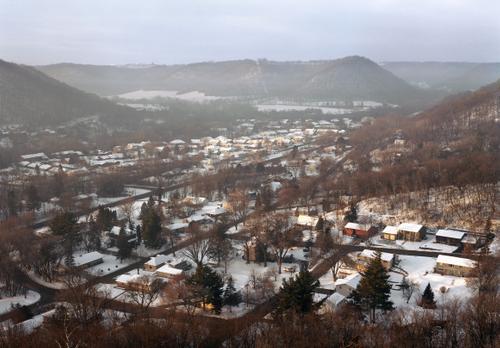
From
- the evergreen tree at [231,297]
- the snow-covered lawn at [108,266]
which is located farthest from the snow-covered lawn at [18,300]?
the evergreen tree at [231,297]

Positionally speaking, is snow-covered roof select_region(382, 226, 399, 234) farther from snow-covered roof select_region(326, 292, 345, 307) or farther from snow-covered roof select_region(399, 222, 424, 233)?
snow-covered roof select_region(326, 292, 345, 307)

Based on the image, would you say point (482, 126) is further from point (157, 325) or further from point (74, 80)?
point (74, 80)

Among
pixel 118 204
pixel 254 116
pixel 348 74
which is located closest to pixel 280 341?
pixel 118 204

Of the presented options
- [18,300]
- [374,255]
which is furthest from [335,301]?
[18,300]

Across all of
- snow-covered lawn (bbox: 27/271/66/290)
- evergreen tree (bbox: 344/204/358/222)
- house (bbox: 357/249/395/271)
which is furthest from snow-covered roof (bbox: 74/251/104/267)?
evergreen tree (bbox: 344/204/358/222)

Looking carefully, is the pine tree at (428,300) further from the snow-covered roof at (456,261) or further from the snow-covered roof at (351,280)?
the snow-covered roof at (456,261)
